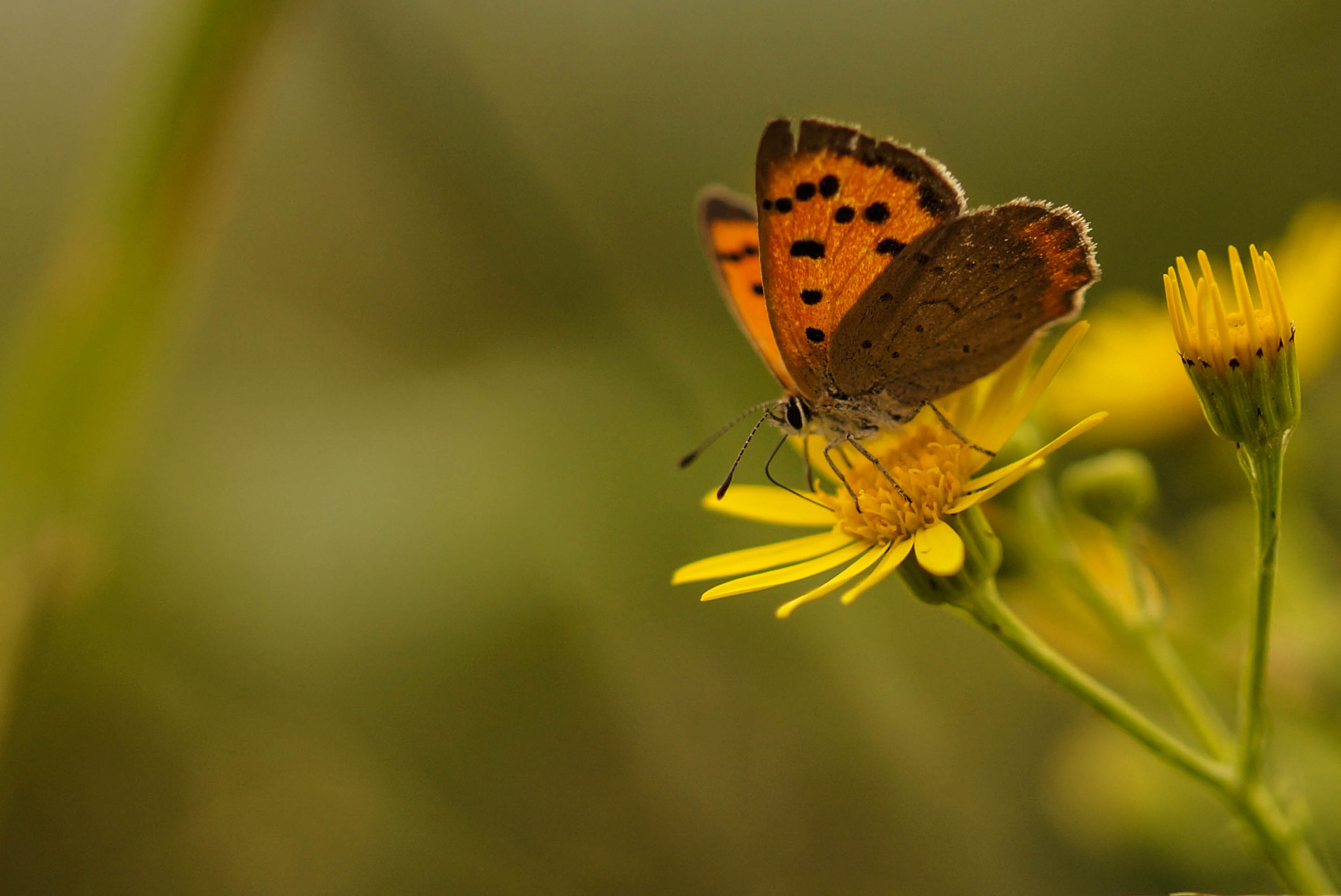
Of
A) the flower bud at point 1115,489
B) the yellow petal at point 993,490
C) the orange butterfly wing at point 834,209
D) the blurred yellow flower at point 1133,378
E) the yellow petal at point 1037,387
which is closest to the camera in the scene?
the yellow petal at point 993,490

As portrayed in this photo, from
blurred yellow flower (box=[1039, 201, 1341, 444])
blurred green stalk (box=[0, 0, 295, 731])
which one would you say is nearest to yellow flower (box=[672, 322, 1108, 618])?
blurred yellow flower (box=[1039, 201, 1341, 444])

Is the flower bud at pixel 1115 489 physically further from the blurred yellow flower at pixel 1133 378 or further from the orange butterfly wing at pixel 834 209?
the orange butterfly wing at pixel 834 209

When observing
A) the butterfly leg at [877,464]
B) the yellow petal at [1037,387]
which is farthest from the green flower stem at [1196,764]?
the yellow petal at [1037,387]

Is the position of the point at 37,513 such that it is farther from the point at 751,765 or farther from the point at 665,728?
the point at 751,765

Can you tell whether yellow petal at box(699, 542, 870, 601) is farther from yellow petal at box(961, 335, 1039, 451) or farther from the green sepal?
yellow petal at box(961, 335, 1039, 451)

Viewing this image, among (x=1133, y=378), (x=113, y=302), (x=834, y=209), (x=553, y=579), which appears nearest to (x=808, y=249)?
(x=834, y=209)
